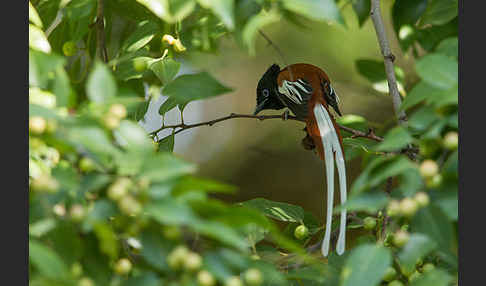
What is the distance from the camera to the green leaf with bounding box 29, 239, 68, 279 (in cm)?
60

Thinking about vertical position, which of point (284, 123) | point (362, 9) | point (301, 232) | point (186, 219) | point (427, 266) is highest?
point (362, 9)

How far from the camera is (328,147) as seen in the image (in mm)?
1242

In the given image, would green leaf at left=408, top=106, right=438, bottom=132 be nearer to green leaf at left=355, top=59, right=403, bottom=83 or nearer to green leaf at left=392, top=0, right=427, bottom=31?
green leaf at left=392, top=0, right=427, bottom=31

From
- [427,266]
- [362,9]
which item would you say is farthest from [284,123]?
[427,266]

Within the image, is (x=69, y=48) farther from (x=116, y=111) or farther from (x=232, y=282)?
(x=232, y=282)

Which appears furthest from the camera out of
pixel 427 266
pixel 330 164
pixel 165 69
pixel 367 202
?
pixel 330 164

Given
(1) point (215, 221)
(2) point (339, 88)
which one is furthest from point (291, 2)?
(2) point (339, 88)

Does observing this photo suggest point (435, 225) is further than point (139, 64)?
No

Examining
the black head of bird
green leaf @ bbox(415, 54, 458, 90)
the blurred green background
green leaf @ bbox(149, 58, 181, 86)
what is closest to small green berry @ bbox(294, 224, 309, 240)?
green leaf @ bbox(149, 58, 181, 86)

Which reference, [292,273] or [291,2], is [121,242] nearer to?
[292,273]

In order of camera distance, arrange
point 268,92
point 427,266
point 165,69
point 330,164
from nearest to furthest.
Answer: point 427,266 < point 165,69 < point 330,164 < point 268,92

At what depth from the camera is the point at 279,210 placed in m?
1.22

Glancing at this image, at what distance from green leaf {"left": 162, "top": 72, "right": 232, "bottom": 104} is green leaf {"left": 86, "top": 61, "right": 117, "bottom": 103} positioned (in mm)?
192

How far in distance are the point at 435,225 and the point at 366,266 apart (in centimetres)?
11
